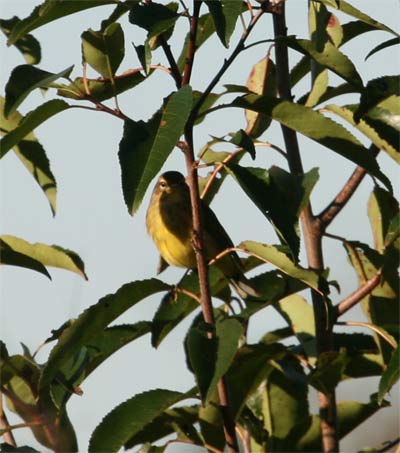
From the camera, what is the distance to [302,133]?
8.42ft

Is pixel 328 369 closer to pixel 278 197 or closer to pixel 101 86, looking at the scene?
pixel 278 197

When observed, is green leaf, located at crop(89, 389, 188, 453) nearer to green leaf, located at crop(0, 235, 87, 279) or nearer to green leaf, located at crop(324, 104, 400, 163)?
green leaf, located at crop(0, 235, 87, 279)

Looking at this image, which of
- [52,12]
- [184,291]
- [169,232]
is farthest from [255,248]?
[169,232]

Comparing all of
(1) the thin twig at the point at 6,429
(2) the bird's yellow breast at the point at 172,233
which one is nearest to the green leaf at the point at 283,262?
(1) the thin twig at the point at 6,429

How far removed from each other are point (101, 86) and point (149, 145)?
1.52ft

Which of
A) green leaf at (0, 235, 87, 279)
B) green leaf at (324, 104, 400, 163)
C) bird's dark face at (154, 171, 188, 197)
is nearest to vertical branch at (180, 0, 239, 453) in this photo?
green leaf at (324, 104, 400, 163)

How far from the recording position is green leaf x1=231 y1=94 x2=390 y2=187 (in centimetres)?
251

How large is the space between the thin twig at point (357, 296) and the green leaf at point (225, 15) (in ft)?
2.81

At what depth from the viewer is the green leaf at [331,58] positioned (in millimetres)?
2480

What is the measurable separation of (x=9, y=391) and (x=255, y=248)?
2.54ft

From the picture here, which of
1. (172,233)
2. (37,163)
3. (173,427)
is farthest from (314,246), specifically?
(172,233)

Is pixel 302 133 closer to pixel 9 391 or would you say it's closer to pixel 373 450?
pixel 373 450

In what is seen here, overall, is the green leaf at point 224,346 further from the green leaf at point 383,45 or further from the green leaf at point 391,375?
the green leaf at point 383,45

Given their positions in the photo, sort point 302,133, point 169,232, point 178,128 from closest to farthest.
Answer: point 178,128 < point 302,133 < point 169,232
